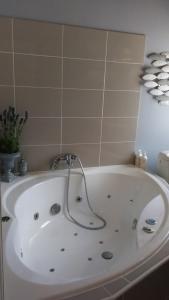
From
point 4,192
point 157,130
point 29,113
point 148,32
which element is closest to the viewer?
point 4,192

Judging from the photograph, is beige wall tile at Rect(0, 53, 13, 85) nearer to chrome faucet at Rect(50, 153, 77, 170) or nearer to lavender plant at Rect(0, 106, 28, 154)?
lavender plant at Rect(0, 106, 28, 154)

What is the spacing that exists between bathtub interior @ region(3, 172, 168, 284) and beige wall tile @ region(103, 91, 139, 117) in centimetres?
61

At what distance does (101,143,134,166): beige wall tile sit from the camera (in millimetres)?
2521

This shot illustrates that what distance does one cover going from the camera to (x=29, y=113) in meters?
2.16

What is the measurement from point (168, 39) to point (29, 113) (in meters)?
1.52

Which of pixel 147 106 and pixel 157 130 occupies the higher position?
pixel 147 106

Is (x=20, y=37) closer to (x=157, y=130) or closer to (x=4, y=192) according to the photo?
(x=4, y=192)

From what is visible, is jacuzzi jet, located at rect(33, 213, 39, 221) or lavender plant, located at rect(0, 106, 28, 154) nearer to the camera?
lavender plant, located at rect(0, 106, 28, 154)

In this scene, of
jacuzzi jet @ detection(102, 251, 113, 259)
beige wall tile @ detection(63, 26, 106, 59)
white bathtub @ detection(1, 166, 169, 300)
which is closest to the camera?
white bathtub @ detection(1, 166, 169, 300)

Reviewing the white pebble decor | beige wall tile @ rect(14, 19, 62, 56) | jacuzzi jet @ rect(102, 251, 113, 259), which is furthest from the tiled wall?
jacuzzi jet @ rect(102, 251, 113, 259)

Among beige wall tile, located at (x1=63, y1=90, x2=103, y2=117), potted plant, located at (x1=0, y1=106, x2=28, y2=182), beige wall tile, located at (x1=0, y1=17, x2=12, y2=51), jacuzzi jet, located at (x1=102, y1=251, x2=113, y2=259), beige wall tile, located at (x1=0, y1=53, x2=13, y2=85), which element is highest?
beige wall tile, located at (x1=0, y1=17, x2=12, y2=51)

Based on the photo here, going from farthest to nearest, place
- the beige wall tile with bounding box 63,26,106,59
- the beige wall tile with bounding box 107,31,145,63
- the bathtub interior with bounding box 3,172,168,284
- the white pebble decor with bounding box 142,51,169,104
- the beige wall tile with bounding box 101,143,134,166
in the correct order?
1. the beige wall tile with bounding box 101,143,134,166
2. the white pebble decor with bounding box 142,51,169,104
3. the beige wall tile with bounding box 107,31,145,63
4. the beige wall tile with bounding box 63,26,106,59
5. the bathtub interior with bounding box 3,172,168,284

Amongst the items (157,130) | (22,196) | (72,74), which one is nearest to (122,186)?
(157,130)

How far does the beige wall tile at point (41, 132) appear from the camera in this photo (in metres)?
2.20
